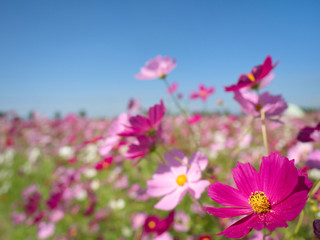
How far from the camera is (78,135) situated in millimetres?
4617

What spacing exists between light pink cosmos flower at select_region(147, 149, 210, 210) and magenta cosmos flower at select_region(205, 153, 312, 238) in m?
0.16

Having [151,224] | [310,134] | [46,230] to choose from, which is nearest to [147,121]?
[310,134]

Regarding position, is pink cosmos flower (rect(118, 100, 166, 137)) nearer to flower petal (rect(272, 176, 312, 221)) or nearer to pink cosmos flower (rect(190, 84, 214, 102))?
flower petal (rect(272, 176, 312, 221))

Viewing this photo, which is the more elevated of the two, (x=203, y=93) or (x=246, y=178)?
(x=203, y=93)

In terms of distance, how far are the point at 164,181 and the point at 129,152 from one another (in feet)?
0.42

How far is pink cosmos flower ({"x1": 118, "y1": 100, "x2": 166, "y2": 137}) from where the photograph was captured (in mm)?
544

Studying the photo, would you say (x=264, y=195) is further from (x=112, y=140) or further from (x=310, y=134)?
(x=112, y=140)

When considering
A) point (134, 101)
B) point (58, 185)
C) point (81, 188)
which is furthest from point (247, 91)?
point (81, 188)

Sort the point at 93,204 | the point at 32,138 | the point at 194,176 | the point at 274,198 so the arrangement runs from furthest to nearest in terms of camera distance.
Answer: the point at 32,138
the point at 93,204
the point at 194,176
the point at 274,198

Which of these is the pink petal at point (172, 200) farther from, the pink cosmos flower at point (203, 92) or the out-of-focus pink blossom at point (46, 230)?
the out-of-focus pink blossom at point (46, 230)

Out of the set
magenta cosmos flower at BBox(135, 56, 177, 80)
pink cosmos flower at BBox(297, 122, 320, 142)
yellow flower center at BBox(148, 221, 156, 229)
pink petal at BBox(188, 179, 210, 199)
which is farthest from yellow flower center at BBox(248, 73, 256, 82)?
yellow flower center at BBox(148, 221, 156, 229)

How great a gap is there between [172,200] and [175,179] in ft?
0.22

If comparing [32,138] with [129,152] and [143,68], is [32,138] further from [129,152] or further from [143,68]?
[129,152]

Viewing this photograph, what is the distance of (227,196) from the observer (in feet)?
1.26
